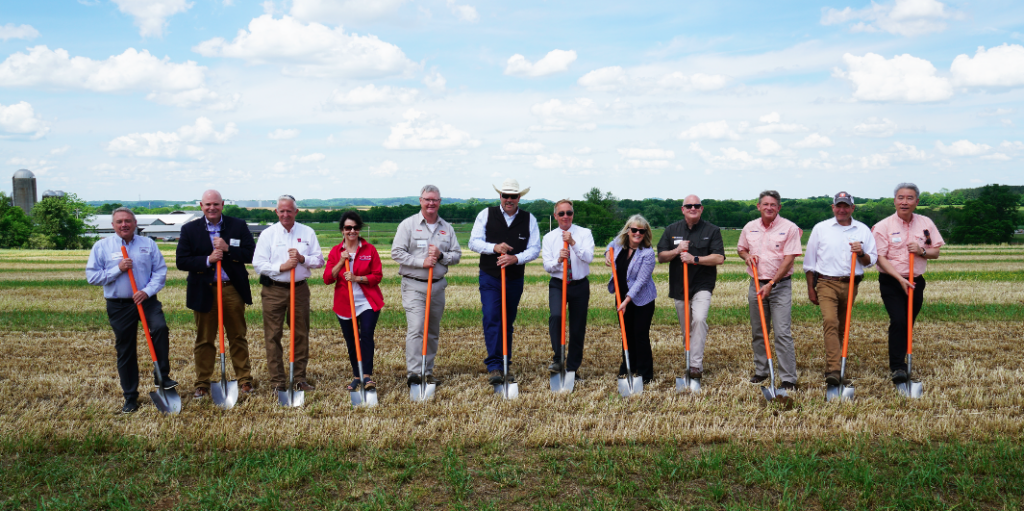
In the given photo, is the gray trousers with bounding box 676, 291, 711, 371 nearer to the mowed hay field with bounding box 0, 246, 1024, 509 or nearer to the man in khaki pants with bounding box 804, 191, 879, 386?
the mowed hay field with bounding box 0, 246, 1024, 509

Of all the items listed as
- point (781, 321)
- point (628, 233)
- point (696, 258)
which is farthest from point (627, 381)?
point (781, 321)

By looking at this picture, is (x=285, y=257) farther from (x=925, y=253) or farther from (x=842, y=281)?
(x=925, y=253)

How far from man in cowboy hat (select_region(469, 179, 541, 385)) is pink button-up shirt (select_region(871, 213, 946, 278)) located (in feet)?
14.0

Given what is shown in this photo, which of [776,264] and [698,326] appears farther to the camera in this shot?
[698,326]

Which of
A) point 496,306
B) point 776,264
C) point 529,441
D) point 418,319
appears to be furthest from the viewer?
point 496,306

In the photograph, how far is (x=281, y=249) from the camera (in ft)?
26.5

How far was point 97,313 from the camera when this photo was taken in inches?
619

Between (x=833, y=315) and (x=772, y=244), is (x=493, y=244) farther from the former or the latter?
(x=833, y=315)

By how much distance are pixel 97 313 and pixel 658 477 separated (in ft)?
48.7

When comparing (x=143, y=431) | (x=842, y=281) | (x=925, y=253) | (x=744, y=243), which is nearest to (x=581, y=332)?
(x=744, y=243)

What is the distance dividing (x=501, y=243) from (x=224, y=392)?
11.7ft

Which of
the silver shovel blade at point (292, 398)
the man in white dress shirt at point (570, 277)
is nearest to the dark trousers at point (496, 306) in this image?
the man in white dress shirt at point (570, 277)

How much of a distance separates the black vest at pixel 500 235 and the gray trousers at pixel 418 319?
606mm

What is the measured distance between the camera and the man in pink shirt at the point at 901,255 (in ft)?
26.9
